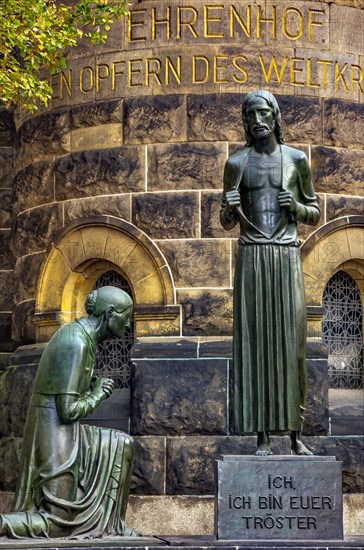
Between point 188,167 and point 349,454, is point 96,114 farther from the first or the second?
point 349,454

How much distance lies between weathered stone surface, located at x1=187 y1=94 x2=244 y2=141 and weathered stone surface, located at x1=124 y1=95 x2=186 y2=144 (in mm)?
128

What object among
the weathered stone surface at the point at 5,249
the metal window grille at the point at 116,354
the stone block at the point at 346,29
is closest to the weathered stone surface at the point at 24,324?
the metal window grille at the point at 116,354

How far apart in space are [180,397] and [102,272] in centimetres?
202

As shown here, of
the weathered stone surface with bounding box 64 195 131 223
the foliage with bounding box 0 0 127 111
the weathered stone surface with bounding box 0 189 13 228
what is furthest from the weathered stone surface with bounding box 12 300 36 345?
the foliage with bounding box 0 0 127 111

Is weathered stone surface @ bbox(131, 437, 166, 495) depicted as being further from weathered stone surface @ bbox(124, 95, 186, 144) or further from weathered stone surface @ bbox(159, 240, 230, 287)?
weathered stone surface @ bbox(124, 95, 186, 144)

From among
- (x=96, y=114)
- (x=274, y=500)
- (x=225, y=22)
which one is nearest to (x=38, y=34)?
(x=96, y=114)

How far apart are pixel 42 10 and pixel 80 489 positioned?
5.73m

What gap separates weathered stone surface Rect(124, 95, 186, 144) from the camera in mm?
15672

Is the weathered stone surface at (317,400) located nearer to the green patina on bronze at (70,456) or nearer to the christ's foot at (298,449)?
the christ's foot at (298,449)

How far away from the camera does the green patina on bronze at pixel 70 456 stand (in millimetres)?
10656

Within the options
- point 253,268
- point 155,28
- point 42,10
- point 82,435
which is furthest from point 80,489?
point 155,28

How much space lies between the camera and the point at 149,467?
49.2 feet

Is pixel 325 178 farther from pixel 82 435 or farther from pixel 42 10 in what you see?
pixel 82 435

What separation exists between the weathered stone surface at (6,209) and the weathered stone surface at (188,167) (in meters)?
3.25
